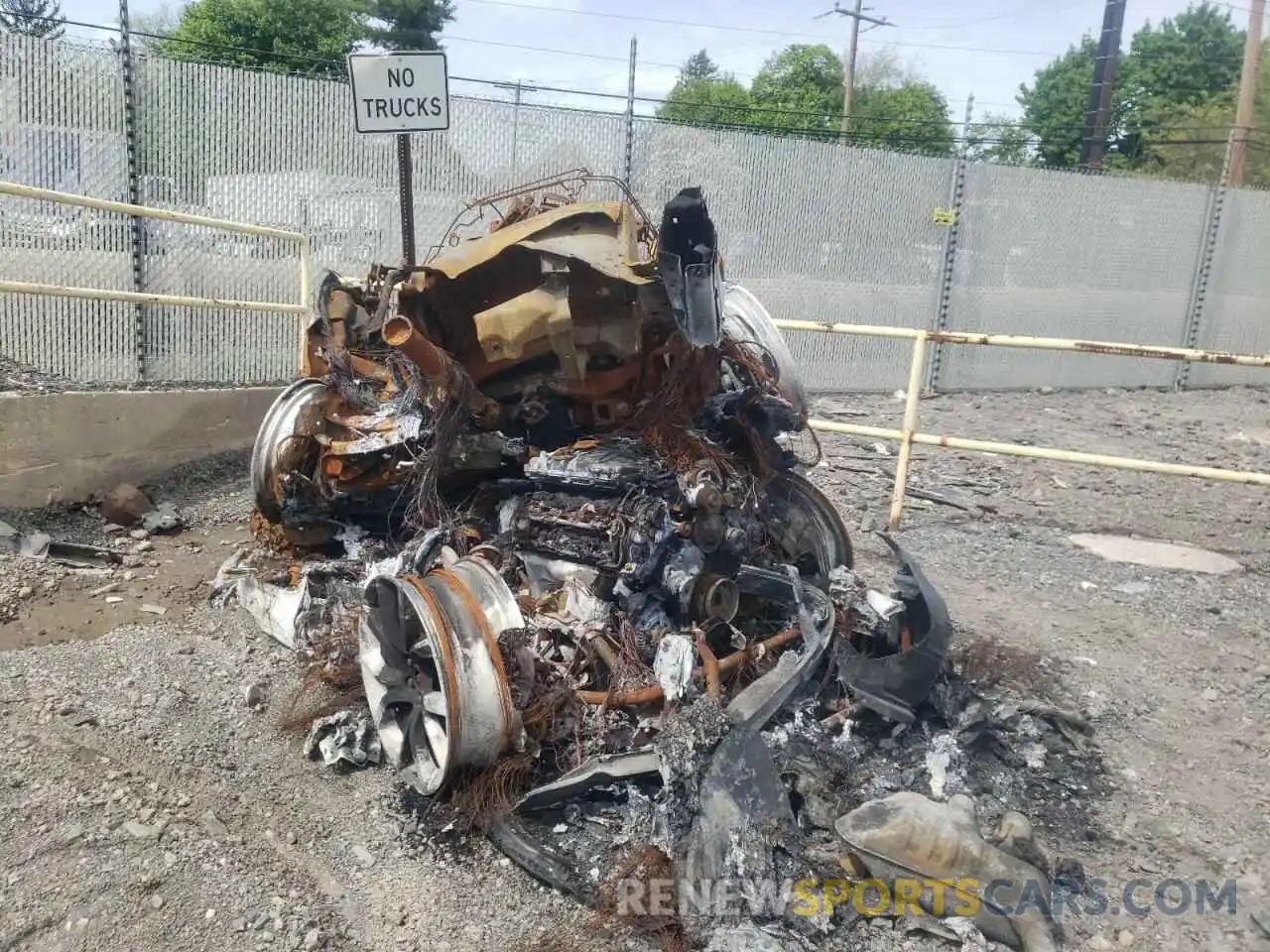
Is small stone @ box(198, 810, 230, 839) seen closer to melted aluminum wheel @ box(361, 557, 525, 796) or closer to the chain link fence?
melted aluminum wheel @ box(361, 557, 525, 796)

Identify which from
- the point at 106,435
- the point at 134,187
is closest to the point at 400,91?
the point at 106,435

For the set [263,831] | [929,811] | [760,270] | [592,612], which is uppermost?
[760,270]

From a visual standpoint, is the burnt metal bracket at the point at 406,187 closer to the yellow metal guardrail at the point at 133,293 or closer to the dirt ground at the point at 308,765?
the yellow metal guardrail at the point at 133,293

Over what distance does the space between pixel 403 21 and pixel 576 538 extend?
30.4 metres

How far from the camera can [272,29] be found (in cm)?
2673

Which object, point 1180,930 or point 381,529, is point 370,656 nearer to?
point 381,529

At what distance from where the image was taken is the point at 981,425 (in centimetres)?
1023

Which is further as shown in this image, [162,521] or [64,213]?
[64,213]

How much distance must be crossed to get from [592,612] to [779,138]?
8.99 meters

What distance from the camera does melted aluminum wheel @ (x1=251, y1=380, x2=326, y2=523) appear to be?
4.49m

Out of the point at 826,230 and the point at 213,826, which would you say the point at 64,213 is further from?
the point at 826,230

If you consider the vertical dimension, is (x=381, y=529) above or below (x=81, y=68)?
below

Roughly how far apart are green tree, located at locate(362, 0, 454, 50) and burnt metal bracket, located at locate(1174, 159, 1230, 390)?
22741 millimetres

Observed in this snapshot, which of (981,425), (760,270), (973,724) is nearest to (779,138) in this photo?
(760,270)
